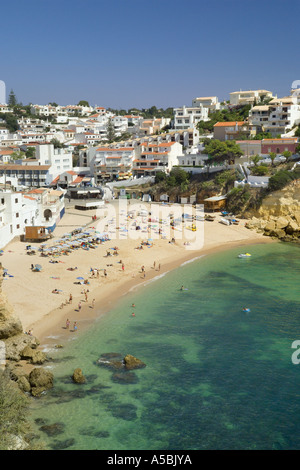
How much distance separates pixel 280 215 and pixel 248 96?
59.7m

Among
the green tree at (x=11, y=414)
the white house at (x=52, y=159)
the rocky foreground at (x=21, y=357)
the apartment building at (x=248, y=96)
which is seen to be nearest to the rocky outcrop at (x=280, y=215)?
the rocky foreground at (x=21, y=357)

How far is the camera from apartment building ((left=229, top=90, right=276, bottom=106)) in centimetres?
9864

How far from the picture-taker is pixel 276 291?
32.0 meters

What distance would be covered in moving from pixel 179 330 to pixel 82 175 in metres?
Answer: 57.9

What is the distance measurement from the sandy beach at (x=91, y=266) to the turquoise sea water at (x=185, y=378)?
76.4 inches

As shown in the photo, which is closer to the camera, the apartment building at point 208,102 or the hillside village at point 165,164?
the hillside village at point 165,164

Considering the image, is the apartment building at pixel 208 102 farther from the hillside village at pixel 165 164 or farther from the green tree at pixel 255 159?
the green tree at pixel 255 159

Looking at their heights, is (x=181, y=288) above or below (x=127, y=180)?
below

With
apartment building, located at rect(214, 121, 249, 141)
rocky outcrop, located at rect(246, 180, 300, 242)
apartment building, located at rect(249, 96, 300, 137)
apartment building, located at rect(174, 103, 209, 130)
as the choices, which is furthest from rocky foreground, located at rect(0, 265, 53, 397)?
apartment building, located at rect(174, 103, 209, 130)

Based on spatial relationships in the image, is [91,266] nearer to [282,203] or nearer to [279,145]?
[282,203]

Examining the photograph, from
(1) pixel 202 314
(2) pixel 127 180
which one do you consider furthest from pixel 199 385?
(2) pixel 127 180

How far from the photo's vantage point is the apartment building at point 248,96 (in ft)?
324
